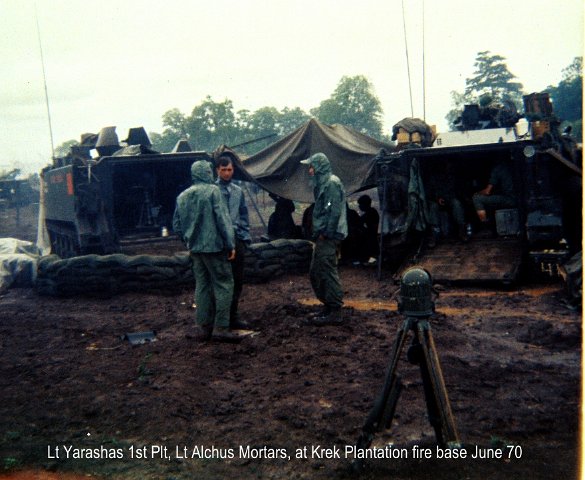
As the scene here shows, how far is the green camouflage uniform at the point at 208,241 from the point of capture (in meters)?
6.20

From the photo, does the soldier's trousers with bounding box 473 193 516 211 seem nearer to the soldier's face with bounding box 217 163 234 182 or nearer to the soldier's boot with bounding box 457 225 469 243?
the soldier's boot with bounding box 457 225 469 243

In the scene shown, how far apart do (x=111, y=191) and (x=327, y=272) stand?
5.30 m

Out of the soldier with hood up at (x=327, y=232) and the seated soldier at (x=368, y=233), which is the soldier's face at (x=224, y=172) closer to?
the soldier with hood up at (x=327, y=232)

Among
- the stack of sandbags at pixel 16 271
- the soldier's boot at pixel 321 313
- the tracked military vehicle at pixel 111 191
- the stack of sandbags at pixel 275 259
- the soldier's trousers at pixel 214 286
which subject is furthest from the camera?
the tracked military vehicle at pixel 111 191

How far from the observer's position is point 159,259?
9367 millimetres

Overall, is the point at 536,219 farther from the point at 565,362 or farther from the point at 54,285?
the point at 54,285

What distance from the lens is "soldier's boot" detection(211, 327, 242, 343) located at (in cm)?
631

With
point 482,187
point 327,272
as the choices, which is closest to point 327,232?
point 327,272

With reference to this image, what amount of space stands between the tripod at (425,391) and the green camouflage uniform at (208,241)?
302 centimetres

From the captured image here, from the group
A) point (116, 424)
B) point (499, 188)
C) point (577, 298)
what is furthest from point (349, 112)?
point (116, 424)

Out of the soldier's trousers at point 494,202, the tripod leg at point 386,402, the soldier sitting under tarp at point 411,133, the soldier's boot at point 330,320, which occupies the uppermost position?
the soldier sitting under tarp at point 411,133

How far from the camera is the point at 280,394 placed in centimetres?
482


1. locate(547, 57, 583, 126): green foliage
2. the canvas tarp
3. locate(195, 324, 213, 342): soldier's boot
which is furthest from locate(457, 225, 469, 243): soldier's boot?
locate(547, 57, 583, 126): green foliage

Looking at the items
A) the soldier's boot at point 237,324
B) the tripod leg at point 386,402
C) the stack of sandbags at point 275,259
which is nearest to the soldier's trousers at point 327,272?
the soldier's boot at point 237,324
